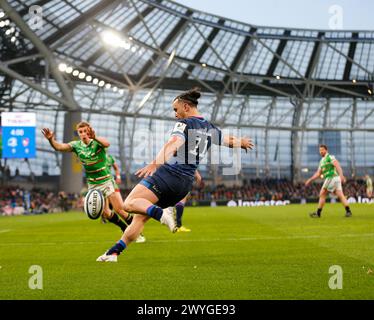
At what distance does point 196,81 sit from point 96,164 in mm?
55478

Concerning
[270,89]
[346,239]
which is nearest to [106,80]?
[270,89]

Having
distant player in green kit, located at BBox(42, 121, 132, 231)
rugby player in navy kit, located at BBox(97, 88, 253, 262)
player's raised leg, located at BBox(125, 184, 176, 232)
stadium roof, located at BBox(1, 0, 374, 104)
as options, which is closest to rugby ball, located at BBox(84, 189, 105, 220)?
distant player in green kit, located at BBox(42, 121, 132, 231)

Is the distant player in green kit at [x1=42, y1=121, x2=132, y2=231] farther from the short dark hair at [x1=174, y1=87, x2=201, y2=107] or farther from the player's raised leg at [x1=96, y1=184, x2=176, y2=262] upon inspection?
the short dark hair at [x1=174, y1=87, x2=201, y2=107]

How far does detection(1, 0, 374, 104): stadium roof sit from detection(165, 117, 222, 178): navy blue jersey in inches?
1526

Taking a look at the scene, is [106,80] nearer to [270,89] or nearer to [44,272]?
[270,89]

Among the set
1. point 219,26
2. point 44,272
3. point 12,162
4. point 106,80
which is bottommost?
point 44,272

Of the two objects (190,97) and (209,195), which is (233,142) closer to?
(190,97)

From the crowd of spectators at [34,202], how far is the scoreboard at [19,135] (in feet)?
23.2

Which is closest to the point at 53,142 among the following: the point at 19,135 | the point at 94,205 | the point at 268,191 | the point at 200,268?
the point at 94,205

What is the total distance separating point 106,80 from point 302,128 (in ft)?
74.4


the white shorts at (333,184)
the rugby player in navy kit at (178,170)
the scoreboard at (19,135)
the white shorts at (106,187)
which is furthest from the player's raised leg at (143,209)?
the scoreboard at (19,135)

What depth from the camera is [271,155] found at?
236ft

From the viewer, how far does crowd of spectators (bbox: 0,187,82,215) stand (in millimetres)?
46719

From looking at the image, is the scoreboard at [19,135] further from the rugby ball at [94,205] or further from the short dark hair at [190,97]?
the short dark hair at [190,97]
